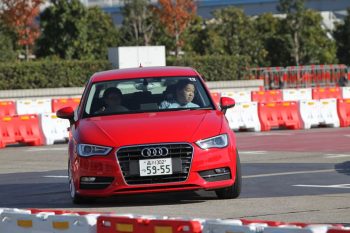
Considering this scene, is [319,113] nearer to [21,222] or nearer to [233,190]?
[233,190]

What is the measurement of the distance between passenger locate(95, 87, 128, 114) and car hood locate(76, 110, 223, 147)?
1.04 feet

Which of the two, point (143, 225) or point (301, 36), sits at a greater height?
point (143, 225)

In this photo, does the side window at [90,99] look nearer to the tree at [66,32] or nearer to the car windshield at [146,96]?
the car windshield at [146,96]

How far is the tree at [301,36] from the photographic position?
197 feet

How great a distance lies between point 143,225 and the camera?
741 centimetres

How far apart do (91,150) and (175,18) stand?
142 feet

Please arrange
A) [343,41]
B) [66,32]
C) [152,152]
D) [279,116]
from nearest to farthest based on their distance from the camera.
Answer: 1. [152,152]
2. [279,116]
3. [66,32]
4. [343,41]

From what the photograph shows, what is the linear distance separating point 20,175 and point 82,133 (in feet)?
17.1

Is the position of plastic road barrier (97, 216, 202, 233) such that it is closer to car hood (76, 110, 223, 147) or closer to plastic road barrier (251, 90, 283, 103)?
car hood (76, 110, 223, 147)

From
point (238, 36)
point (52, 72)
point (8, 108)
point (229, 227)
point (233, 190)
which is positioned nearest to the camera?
point (229, 227)

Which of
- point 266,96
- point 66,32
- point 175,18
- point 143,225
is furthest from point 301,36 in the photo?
point 143,225

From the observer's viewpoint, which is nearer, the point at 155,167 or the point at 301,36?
the point at 155,167

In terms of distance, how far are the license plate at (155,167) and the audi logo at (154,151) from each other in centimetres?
6

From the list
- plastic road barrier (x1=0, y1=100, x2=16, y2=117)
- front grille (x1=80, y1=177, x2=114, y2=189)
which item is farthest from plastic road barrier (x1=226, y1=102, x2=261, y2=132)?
front grille (x1=80, y1=177, x2=114, y2=189)
